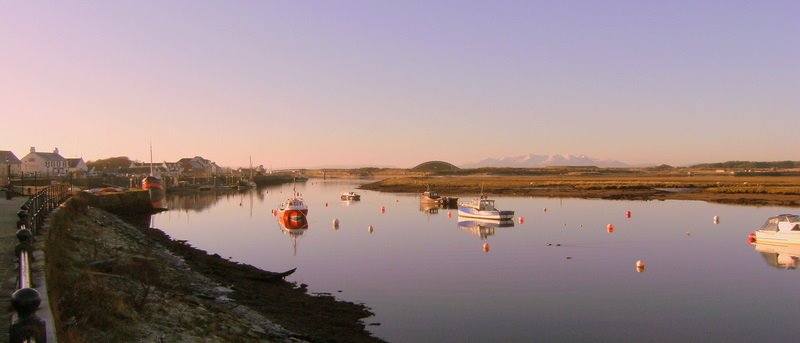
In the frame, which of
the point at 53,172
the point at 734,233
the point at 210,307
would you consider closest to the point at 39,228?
the point at 210,307

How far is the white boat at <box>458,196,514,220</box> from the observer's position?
160 feet

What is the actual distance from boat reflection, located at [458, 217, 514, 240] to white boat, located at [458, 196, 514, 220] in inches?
13.6

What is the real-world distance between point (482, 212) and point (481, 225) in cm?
321

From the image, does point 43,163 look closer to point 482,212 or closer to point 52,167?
point 52,167

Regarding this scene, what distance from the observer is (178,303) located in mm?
14117

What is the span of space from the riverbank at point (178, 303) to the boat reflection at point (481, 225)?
2047 centimetres

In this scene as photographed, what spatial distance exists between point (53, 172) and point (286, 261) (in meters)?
92.8

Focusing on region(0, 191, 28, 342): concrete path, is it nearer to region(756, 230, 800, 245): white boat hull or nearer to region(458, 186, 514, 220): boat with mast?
region(458, 186, 514, 220): boat with mast

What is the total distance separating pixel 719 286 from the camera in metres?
23.1

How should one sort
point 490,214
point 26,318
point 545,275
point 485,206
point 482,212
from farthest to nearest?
point 485,206 → point 482,212 → point 490,214 → point 545,275 → point 26,318

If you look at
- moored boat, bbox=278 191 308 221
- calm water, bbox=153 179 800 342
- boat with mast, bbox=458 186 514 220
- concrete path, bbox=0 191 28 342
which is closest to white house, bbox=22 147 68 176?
calm water, bbox=153 179 800 342

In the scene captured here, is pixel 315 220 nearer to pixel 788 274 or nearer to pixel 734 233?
pixel 734 233

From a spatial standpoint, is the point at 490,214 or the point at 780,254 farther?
the point at 490,214

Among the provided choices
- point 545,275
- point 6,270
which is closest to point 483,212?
point 545,275
